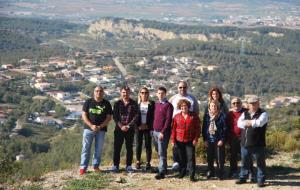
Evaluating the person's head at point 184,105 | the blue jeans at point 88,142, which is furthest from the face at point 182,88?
the blue jeans at point 88,142

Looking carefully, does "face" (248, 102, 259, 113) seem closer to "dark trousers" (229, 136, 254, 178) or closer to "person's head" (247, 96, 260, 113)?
"person's head" (247, 96, 260, 113)

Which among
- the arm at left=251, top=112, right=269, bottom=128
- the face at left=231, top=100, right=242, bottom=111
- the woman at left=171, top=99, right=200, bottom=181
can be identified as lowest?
the woman at left=171, top=99, right=200, bottom=181

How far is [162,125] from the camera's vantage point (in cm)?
753

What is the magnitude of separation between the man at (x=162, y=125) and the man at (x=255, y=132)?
1.14 meters

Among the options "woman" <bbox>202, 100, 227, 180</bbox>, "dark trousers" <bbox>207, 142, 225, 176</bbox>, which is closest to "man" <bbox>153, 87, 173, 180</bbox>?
"woman" <bbox>202, 100, 227, 180</bbox>

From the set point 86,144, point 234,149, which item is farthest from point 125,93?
point 234,149

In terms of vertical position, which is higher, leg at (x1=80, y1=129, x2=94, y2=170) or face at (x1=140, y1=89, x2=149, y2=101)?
face at (x1=140, y1=89, x2=149, y2=101)

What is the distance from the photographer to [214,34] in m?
94.8

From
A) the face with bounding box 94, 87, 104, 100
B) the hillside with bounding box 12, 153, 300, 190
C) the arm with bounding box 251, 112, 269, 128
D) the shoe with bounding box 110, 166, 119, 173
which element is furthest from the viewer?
the shoe with bounding box 110, 166, 119, 173

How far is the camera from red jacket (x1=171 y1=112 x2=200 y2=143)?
7.13m

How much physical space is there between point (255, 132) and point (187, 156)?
3.66 feet

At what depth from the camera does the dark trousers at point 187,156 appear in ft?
23.8

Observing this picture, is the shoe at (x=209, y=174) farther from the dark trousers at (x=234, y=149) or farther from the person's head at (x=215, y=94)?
the person's head at (x=215, y=94)

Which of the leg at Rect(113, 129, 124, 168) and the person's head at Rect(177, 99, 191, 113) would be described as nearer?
the person's head at Rect(177, 99, 191, 113)
